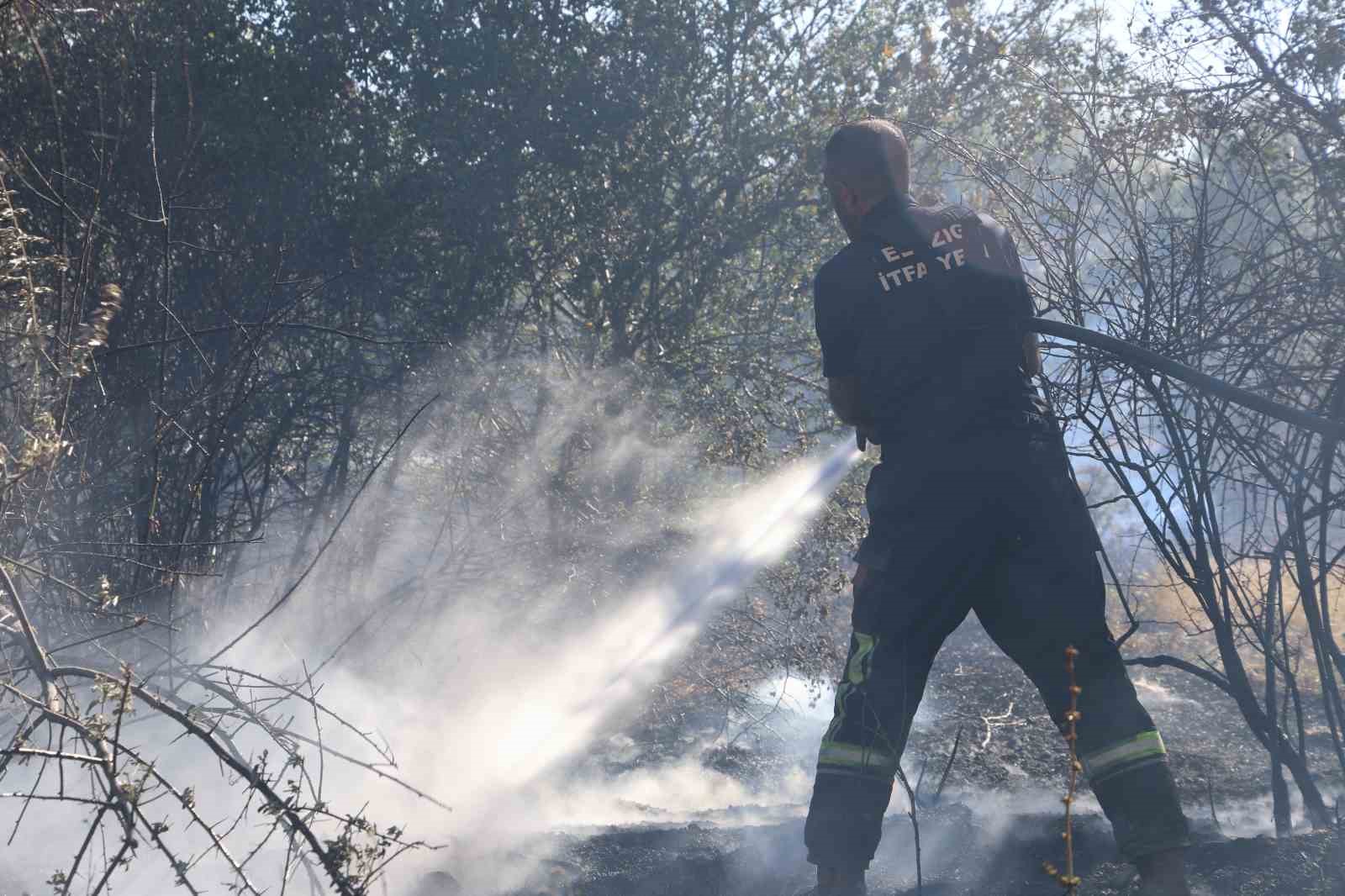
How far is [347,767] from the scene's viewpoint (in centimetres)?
568

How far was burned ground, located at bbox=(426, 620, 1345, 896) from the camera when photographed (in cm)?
296

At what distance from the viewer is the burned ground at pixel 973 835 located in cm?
296

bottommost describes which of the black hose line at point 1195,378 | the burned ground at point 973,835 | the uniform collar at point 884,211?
the burned ground at point 973,835

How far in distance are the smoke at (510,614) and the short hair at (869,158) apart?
3382mm

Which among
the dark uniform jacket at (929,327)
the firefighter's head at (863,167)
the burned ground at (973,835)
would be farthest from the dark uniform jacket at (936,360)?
the burned ground at (973,835)

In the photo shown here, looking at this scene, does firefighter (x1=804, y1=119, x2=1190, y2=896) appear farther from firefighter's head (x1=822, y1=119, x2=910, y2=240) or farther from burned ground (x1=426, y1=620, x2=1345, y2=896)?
burned ground (x1=426, y1=620, x2=1345, y2=896)

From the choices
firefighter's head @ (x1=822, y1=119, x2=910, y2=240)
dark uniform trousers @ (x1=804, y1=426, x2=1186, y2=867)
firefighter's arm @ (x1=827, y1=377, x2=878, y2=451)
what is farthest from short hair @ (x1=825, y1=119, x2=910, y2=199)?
dark uniform trousers @ (x1=804, y1=426, x2=1186, y2=867)

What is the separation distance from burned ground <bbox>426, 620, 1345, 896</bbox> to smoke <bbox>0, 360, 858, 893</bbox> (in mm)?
→ 412

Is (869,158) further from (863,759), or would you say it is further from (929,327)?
(863,759)

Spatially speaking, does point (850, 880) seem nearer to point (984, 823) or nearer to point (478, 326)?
point (984, 823)

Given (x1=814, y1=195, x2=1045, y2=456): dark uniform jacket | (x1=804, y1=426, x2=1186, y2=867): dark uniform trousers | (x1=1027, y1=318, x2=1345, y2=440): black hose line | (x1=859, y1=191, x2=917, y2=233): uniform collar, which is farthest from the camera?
(x1=859, y1=191, x2=917, y2=233): uniform collar

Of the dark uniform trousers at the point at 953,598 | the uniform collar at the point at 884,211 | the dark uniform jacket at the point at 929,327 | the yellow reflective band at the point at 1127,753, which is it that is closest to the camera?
the yellow reflective band at the point at 1127,753

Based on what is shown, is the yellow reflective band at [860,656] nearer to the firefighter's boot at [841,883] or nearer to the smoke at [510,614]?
the firefighter's boot at [841,883]

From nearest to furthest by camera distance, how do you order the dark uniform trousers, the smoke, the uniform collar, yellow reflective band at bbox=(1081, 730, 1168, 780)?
yellow reflective band at bbox=(1081, 730, 1168, 780), the dark uniform trousers, the uniform collar, the smoke
